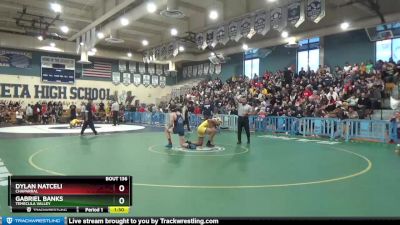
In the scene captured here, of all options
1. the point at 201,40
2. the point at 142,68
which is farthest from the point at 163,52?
the point at 142,68

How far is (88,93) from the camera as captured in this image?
1223 inches

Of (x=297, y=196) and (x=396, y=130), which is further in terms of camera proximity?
(x=396, y=130)

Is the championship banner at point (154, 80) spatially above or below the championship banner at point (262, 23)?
below

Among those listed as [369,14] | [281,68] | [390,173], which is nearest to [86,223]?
[390,173]

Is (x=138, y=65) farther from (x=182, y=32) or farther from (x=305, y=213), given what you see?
(x=305, y=213)

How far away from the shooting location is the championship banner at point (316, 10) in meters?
13.4

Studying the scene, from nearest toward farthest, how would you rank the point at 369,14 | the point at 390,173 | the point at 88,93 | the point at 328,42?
1. the point at 390,173
2. the point at 369,14
3. the point at 328,42
4. the point at 88,93

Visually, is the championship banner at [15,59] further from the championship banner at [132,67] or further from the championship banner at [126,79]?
the championship banner at [132,67]

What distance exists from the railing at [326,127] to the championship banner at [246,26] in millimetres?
4437

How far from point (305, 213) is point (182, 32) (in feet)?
65.9

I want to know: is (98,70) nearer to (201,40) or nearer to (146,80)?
(146,80)

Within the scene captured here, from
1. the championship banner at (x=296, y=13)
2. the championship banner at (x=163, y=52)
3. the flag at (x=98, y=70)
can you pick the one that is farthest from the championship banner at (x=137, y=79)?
the championship banner at (x=296, y=13)

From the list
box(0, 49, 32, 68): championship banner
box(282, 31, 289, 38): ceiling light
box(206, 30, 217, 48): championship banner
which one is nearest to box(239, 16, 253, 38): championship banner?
box(206, 30, 217, 48): championship banner

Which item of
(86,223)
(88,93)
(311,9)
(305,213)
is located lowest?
(305,213)
